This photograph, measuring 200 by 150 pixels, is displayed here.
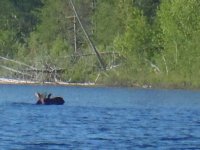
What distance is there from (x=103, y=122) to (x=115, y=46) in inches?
2008

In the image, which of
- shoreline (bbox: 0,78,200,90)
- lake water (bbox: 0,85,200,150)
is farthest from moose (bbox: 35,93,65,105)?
shoreline (bbox: 0,78,200,90)

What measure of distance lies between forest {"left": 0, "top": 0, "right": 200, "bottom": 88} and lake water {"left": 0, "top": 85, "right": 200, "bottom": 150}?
658 inches

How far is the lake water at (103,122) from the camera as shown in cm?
3994

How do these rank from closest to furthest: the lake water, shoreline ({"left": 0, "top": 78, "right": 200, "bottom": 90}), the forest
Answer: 1. the lake water
2. shoreline ({"left": 0, "top": 78, "right": 200, "bottom": 90})
3. the forest

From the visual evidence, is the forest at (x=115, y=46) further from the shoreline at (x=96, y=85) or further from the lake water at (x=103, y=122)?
the lake water at (x=103, y=122)

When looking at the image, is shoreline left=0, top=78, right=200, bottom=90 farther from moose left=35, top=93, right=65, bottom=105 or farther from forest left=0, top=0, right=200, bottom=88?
moose left=35, top=93, right=65, bottom=105

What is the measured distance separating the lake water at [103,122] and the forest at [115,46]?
54.9 ft

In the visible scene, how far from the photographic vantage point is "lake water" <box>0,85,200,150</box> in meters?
39.9

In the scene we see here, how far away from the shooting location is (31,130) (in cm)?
4603

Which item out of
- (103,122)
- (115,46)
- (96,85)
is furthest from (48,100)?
(115,46)

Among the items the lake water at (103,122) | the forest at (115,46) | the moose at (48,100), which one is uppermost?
the forest at (115,46)

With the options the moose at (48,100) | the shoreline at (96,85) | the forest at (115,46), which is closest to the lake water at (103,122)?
the moose at (48,100)

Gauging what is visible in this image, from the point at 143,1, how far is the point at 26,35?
676 inches

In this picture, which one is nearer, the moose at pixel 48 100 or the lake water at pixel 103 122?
the lake water at pixel 103 122
